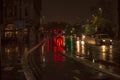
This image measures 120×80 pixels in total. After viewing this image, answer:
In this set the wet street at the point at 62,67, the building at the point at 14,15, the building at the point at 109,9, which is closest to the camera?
the wet street at the point at 62,67

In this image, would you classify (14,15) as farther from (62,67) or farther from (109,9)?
(62,67)

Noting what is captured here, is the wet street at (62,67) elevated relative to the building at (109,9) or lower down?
lower down

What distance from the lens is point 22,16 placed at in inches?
3233

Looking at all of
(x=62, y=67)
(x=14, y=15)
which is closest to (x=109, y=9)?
(x=14, y=15)

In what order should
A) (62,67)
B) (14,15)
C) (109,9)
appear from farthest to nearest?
(109,9)
(14,15)
(62,67)

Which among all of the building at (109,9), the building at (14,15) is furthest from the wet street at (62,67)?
the building at (109,9)

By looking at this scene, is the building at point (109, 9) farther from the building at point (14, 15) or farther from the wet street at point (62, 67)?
the wet street at point (62, 67)

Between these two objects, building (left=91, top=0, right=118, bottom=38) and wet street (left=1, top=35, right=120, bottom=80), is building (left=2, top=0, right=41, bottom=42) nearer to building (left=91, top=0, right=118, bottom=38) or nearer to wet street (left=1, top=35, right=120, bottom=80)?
building (left=91, top=0, right=118, bottom=38)

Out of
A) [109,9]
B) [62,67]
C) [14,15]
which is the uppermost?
[109,9]

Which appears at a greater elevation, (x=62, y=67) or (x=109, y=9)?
(x=109, y=9)

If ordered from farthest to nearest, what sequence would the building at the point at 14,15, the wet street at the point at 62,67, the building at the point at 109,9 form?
the building at the point at 109,9
the building at the point at 14,15
the wet street at the point at 62,67

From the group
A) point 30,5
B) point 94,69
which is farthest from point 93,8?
point 94,69

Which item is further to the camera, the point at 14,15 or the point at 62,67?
the point at 14,15

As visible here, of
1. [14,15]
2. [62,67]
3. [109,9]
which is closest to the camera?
[62,67]
